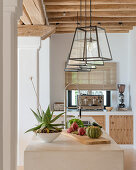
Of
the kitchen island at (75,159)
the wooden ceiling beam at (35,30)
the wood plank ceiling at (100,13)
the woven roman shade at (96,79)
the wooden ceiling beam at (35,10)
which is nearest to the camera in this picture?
the kitchen island at (75,159)

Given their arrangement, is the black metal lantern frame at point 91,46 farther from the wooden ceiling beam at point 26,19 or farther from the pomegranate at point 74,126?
the wooden ceiling beam at point 26,19

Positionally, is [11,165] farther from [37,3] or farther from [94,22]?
[94,22]

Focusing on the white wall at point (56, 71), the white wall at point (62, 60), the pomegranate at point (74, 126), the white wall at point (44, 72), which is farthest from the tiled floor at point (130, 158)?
the white wall at point (44, 72)

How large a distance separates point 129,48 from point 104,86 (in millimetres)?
1177

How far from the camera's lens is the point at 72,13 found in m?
5.57

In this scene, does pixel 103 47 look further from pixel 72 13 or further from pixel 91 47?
pixel 72 13

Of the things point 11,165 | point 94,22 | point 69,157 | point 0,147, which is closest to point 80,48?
point 69,157

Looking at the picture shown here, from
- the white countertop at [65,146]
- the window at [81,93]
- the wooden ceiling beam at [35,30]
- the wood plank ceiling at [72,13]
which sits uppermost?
the wood plank ceiling at [72,13]

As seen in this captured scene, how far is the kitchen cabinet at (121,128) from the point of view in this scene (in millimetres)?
6922

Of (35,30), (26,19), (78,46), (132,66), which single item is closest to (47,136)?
(78,46)

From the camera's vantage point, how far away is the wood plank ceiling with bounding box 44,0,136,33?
4793 mm

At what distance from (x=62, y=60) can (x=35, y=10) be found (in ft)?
11.1

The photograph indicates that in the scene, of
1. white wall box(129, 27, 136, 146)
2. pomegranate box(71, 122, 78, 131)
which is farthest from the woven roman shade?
pomegranate box(71, 122, 78, 131)

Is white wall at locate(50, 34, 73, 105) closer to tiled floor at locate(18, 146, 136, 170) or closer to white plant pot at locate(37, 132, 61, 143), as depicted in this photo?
tiled floor at locate(18, 146, 136, 170)
